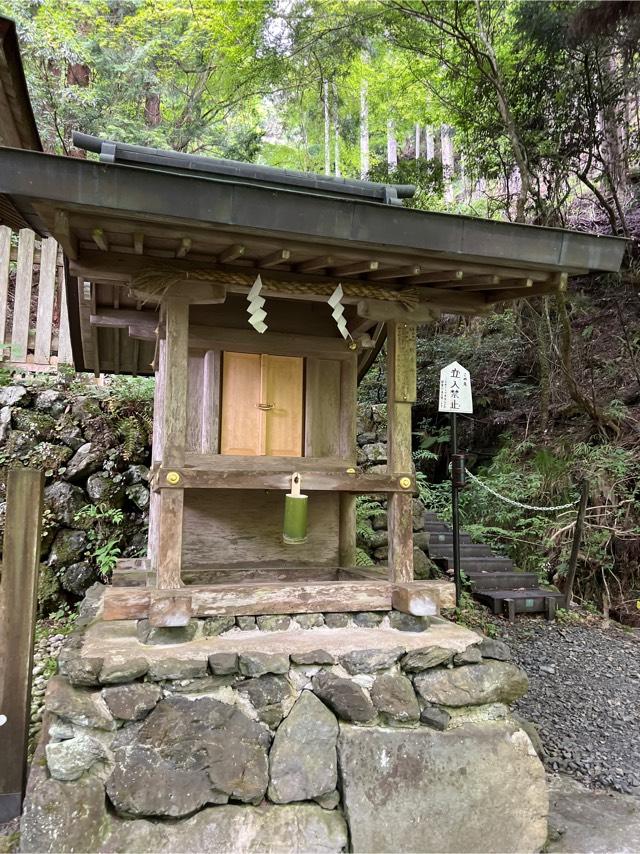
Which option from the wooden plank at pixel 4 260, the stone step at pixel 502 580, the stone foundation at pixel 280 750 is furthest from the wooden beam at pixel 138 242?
the stone step at pixel 502 580

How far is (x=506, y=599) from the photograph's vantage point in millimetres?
6641

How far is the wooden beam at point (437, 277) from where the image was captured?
11.6ft

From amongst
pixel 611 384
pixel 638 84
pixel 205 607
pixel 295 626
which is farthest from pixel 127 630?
pixel 638 84

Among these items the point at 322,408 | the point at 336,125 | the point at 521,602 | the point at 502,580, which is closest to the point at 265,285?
the point at 322,408

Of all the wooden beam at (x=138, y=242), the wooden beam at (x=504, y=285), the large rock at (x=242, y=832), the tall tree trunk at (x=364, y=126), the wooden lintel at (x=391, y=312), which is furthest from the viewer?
the tall tree trunk at (x=364, y=126)

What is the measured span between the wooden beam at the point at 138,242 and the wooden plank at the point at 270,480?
49.8 inches

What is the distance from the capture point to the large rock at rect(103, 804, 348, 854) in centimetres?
261

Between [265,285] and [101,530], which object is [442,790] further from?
[101,530]

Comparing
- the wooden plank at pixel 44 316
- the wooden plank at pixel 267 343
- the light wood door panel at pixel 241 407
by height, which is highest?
the wooden plank at pixel 44 316

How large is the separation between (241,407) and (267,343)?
519mm

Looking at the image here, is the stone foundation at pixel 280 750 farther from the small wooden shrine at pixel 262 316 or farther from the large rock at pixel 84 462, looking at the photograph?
the large rock at pixel 84 462

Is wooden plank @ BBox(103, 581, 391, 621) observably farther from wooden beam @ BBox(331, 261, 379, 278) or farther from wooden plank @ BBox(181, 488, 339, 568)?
wooden beam @ BBox(331, 261, 379, 278)

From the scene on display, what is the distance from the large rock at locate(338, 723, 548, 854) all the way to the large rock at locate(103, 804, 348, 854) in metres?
0.15

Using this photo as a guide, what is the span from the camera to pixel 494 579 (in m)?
7.20
